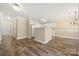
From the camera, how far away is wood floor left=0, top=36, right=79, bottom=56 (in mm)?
2213

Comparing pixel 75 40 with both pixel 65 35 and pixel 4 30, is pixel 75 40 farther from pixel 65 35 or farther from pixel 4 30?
pixel 4 30

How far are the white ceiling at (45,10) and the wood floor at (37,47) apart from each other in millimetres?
312

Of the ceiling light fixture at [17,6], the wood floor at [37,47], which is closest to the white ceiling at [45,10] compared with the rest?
the ceiling light fixture at [17,6]

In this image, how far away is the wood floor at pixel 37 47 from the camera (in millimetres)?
2213

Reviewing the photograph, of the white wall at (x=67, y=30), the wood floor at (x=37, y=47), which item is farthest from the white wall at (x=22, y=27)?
the white wall at (x=67, y=30)

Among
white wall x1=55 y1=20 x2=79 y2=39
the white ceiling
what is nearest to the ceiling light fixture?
the white ceiling

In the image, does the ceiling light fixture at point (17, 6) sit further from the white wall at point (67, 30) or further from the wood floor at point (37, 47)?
the white wall at point (67, 30)

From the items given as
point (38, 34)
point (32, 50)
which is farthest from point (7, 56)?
point (38, 34)

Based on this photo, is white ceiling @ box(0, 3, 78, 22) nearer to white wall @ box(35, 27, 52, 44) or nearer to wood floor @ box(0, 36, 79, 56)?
white wall @ box(35, 27, 52, 44)

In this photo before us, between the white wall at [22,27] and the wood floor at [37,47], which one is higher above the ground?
the white wall at [22,27]

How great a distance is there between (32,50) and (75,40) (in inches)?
23.8

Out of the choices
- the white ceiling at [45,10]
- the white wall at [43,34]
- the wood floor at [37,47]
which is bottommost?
the wood floor at [37,47]

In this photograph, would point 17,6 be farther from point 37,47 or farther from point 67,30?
point 67,30

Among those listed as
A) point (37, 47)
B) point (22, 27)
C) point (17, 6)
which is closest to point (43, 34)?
point (37, 47)
